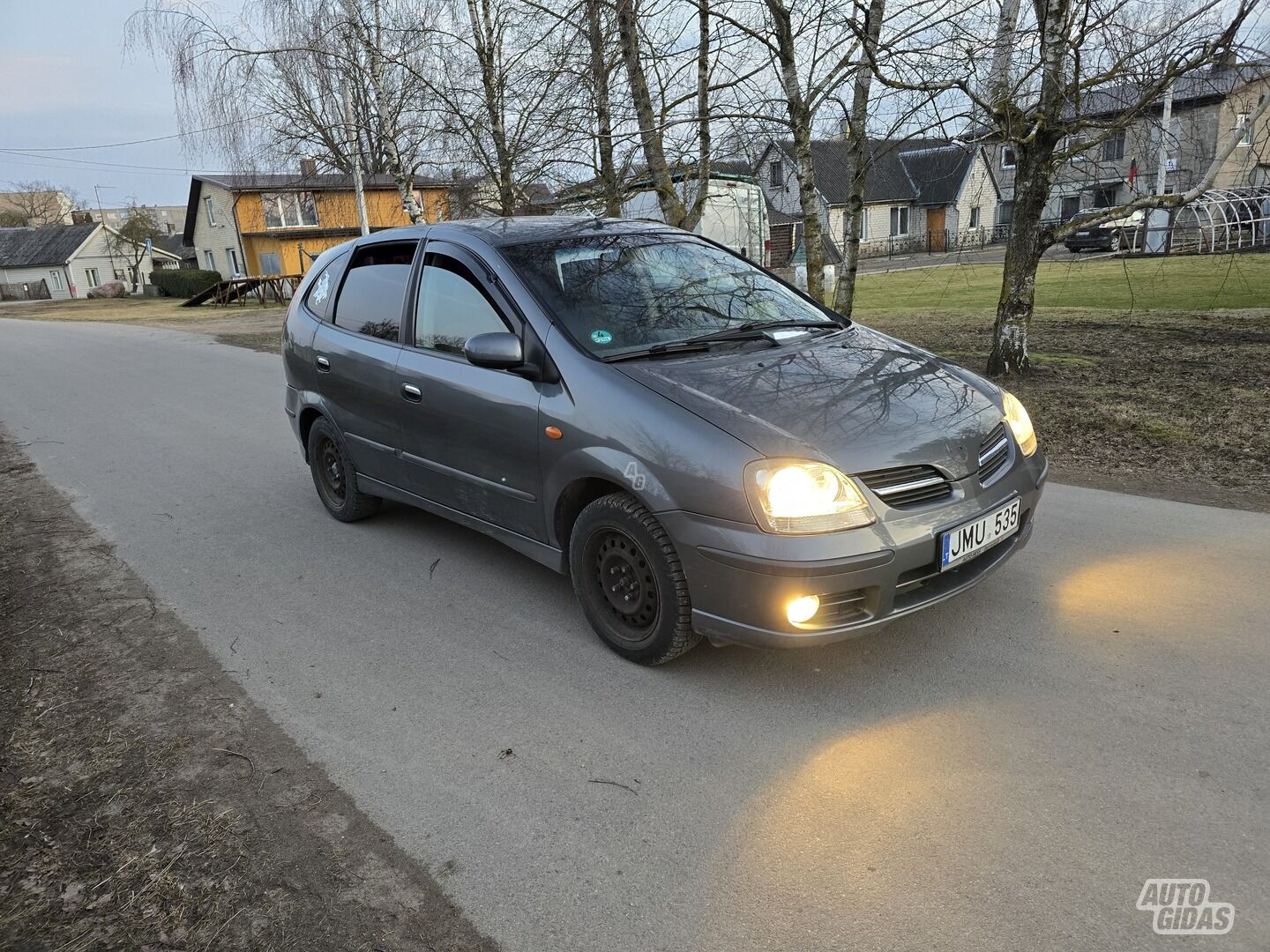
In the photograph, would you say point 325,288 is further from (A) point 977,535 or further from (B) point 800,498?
(A) point 977,535

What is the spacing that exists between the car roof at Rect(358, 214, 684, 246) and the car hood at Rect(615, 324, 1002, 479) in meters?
1.21

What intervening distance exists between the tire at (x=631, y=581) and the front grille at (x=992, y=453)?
1312 mm

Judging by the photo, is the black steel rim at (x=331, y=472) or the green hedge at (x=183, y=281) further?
the green hedge at (x=183, y=281)

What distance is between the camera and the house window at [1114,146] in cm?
823

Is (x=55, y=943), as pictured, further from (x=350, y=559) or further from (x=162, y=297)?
(x=162, y=297)

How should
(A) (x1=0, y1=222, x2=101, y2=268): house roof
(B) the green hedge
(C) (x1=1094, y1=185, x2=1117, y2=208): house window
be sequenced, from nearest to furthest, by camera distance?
(C) (x1=1094, y1=185, x2=1117, y2=208): house window, (B) the green hedge, (A) (x1=0, y1=222, x2=101, y2=268): house roof

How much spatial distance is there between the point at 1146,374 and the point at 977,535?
7.18 m

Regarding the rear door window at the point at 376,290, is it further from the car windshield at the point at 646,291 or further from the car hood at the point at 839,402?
the car hood at the point at 839,402

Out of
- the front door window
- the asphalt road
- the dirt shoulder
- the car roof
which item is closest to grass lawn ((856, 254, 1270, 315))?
the car roof

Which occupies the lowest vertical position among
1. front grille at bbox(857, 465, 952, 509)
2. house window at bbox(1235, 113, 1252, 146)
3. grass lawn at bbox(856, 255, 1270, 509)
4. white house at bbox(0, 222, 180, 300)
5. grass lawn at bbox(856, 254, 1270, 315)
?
grass lawn at bbox(856, 255, 1270, 509)

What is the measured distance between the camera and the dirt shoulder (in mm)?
2396

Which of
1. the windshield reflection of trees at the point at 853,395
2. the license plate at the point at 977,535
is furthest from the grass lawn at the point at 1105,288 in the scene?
the license plate at the point at 977,535

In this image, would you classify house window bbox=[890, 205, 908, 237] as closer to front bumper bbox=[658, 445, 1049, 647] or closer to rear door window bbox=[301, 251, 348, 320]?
rear door window bbox=[301, 251, 348, 320]

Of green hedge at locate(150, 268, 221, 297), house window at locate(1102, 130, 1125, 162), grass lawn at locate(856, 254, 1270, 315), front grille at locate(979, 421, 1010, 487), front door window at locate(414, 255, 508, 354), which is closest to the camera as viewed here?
front grille at locate(979, 421, 1010, 487)
